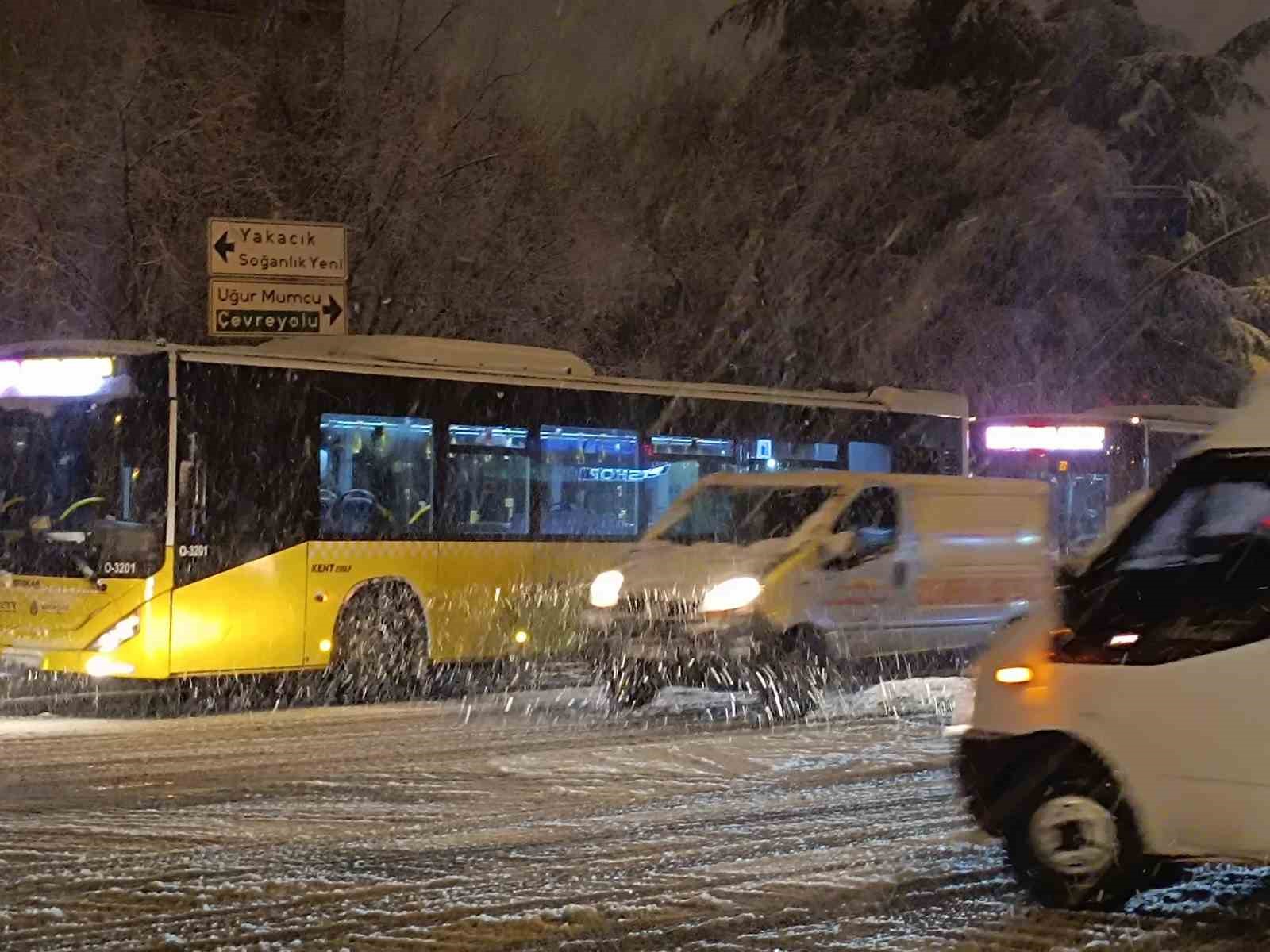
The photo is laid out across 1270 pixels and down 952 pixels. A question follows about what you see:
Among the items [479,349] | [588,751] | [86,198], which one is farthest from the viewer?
[86,198]

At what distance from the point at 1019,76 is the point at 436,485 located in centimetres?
2677

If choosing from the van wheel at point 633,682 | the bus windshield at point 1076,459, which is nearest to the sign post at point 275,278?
the van wheel at point 633,682

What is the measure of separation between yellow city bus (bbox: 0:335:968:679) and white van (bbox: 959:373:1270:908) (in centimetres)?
826

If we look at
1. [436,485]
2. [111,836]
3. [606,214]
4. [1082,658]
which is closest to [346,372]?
[436,485]

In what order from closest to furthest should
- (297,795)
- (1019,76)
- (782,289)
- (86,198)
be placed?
(297,795) → (86,198) → (782,289) → (1019,76)

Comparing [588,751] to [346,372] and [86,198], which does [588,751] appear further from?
[86,198]

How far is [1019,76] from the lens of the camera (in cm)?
3888

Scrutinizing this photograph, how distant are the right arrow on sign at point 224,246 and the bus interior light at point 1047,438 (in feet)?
45.8

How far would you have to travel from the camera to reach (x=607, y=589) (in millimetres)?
14031

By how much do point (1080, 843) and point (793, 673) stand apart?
6.59 m

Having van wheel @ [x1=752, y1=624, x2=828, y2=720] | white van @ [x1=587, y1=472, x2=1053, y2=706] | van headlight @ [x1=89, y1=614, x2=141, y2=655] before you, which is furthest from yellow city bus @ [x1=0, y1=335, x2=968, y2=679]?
van wheel @ [x1=752, y1=624, x2=828, y2=720]

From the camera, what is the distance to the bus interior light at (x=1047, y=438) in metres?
27.2

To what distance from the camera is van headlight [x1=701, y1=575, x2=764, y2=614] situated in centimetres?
1355

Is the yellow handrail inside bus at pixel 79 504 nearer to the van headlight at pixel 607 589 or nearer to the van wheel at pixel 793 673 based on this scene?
the van headlight at pixel 607 589
